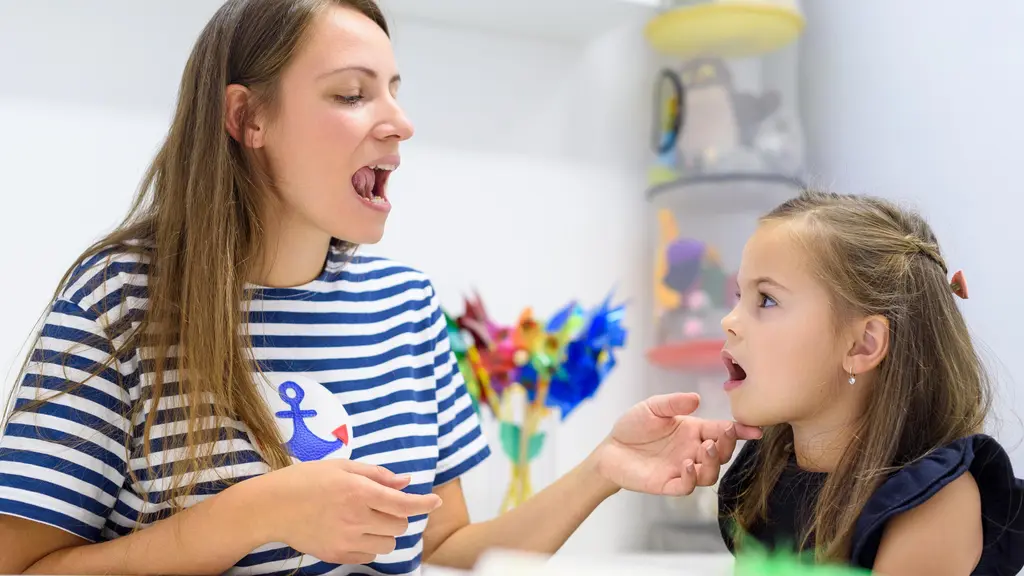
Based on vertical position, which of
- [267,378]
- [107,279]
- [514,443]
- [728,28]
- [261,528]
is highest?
[728,28]

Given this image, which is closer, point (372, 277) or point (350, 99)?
point (350, 99)

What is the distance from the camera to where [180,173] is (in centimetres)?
104

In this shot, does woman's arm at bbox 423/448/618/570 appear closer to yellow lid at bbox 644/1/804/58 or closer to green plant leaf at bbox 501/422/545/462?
green plant leaf at bbox 501/422/545/462

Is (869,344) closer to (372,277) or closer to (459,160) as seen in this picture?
(372,277)

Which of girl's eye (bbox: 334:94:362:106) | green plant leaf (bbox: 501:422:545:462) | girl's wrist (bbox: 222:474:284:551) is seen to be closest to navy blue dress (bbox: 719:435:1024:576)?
girl's wrist (bbox: 222:474:284:551)

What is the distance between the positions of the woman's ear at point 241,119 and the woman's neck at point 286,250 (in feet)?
0.28

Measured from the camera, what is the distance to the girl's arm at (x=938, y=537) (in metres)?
0.85

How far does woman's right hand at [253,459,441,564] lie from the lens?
814mm

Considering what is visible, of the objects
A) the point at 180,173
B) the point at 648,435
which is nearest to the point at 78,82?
the point at 180,173

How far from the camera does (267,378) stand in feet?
3.35

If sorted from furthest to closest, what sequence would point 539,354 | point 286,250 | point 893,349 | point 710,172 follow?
point 710,172 → point 539,354 → point 286,250 → point 893,349

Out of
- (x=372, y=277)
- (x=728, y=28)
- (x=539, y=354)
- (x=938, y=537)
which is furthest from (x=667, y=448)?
(x=728, y=28)

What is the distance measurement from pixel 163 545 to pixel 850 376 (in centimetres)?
67

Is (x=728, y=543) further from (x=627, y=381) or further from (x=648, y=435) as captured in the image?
(x=627, y=381)
